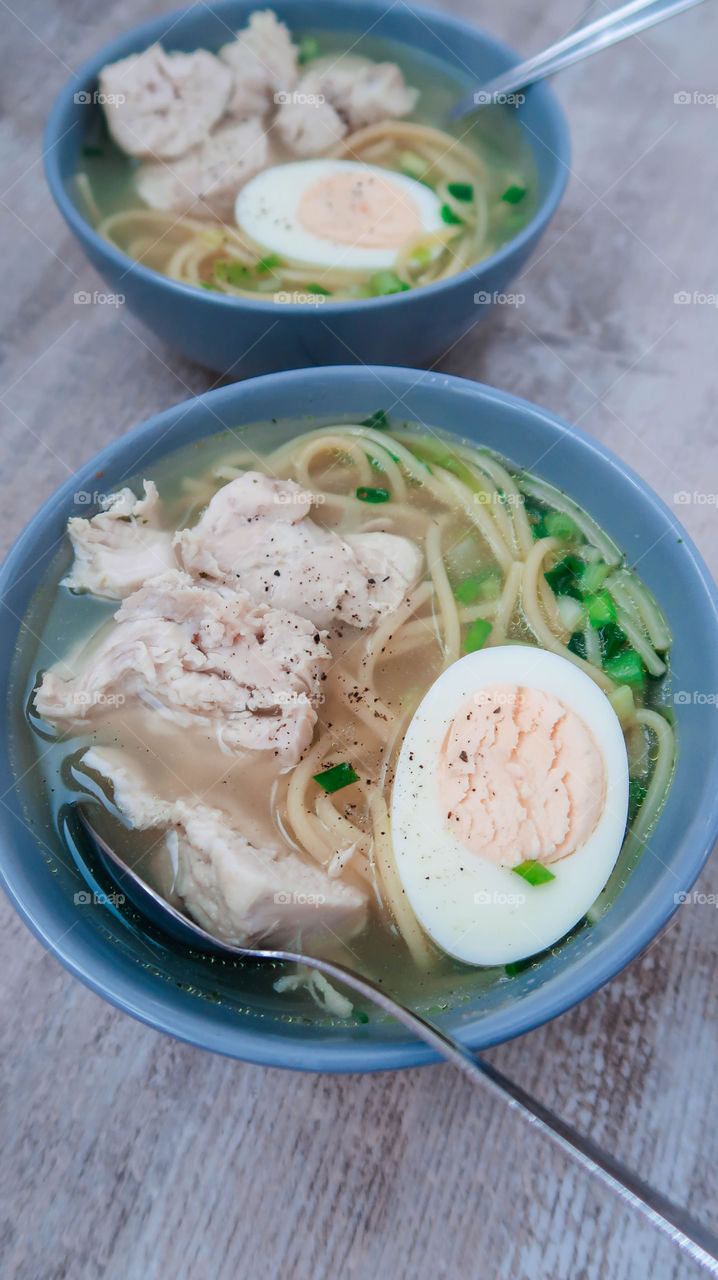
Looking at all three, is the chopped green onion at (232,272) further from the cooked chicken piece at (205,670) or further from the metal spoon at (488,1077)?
the metal spoon at (488,1077)

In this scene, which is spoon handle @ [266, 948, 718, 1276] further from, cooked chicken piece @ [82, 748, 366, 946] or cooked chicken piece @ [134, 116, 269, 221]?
cooked chicken piece @ [134, 116, 269, 221]

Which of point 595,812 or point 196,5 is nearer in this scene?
point 595,812

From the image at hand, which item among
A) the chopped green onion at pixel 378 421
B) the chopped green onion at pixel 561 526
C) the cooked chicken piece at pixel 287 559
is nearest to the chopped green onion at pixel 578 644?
the chopped green onion at pixel 561 526

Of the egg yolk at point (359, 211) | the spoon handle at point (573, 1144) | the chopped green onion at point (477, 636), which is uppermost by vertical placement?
the egg yolk at point (359, 211)

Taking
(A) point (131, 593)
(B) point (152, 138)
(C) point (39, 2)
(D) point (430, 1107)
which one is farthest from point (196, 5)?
(D) point (430, 1107)

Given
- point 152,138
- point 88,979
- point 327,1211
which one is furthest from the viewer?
point 152,138

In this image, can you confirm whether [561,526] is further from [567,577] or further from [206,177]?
[206,177]

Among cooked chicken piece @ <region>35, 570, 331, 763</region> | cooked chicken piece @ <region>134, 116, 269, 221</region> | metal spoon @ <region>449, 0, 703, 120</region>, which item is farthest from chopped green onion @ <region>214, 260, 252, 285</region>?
cooked chicken piece @ <region>35, 570, 331, 763</region>

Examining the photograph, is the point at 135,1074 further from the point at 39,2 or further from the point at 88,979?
the point at 39,2
